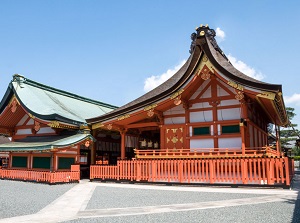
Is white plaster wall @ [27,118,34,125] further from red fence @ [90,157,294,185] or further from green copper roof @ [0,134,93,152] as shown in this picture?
red fence @ [90,157,294,185]

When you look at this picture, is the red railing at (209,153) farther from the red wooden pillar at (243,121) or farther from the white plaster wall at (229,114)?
the white plaster wall at (229,114)

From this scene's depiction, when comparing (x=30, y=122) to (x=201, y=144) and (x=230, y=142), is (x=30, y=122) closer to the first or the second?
(x=201, y=144)

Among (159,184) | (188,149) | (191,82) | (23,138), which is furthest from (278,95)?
(23,138)

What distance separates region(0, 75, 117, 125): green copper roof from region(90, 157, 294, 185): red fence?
454 cm

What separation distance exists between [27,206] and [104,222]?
360cm

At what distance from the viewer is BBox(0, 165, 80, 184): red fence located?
16.0 m

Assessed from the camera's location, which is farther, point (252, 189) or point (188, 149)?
point (188, 149)

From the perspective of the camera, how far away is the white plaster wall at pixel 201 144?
15867 millimetres

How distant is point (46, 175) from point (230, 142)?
10712 millimetres

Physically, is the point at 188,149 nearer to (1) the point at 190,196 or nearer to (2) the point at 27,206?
(1) the point at 190,196

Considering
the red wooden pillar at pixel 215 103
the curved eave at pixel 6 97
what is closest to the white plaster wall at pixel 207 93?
the red wooden pillar at pixel 215 103

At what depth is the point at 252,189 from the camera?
12773mm

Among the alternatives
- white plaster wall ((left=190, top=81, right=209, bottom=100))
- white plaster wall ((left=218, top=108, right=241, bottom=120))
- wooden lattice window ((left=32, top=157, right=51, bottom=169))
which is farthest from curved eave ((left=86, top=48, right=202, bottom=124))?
wooden lattice window ((left=32, top=157, right=51, bottom=169))

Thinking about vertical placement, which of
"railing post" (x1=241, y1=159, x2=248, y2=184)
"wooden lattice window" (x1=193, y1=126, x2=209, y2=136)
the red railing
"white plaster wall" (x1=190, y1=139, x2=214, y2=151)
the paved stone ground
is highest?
"wooden lattice window" (x1=193, y1=126, x2=209, y2=136)
